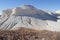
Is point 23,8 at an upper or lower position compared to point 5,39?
upper

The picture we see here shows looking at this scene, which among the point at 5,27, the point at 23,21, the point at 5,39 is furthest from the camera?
the point at 23,21

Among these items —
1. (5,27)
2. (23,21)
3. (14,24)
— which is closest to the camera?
(5,27)

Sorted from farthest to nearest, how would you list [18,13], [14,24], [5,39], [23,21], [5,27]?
[18,13], [23,21], [14,24], [5,27], [5,39]

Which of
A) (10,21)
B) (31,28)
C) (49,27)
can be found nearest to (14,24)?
(10,21)

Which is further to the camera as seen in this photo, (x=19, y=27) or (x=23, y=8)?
(x=23, y=8)

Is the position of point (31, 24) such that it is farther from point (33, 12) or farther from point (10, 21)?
point (33, 12)

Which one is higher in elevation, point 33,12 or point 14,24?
point 33,12

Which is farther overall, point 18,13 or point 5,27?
point 18,13

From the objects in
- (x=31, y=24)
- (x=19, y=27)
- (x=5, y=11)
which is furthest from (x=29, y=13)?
(x=19, y=27)

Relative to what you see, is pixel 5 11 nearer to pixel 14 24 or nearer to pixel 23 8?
pixel 23 8
